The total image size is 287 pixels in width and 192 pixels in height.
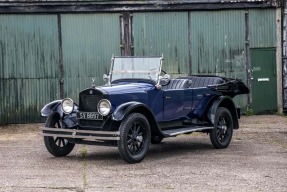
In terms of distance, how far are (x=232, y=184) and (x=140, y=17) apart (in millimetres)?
8608

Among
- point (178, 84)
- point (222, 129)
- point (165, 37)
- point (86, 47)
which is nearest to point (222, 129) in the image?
point (222, 129)

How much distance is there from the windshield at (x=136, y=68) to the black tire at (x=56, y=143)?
140 centimetres

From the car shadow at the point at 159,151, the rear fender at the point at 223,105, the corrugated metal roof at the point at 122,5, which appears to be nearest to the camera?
the car shadow at the point at 159,151

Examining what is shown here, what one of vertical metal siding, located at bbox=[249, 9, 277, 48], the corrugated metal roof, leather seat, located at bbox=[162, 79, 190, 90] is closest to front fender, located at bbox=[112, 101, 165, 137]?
leather seat, located at bbox=[162, 79, 190, 90]

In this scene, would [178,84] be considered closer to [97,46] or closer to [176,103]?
[176,103]

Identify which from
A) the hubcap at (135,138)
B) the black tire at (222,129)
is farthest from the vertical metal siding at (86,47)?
the hubcap at (135,138)

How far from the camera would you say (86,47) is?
16.0m

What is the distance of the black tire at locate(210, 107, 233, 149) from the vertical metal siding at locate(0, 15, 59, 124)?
5.49 metres

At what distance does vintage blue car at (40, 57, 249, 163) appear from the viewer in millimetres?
9883

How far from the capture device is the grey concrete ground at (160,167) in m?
8.24

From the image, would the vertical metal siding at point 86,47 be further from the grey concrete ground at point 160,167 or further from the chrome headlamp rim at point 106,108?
the chrome headlamp rim at point 106,108

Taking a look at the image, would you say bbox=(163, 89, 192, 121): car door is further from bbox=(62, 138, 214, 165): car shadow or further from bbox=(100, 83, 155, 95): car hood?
bbox=(62, 138, 214, 165): car shadow

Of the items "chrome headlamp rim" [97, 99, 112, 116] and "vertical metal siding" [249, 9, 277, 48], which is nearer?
"chrome headlamp rim" [97, 99, 112, 116]

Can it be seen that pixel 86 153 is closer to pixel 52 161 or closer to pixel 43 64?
pixel 52 161
